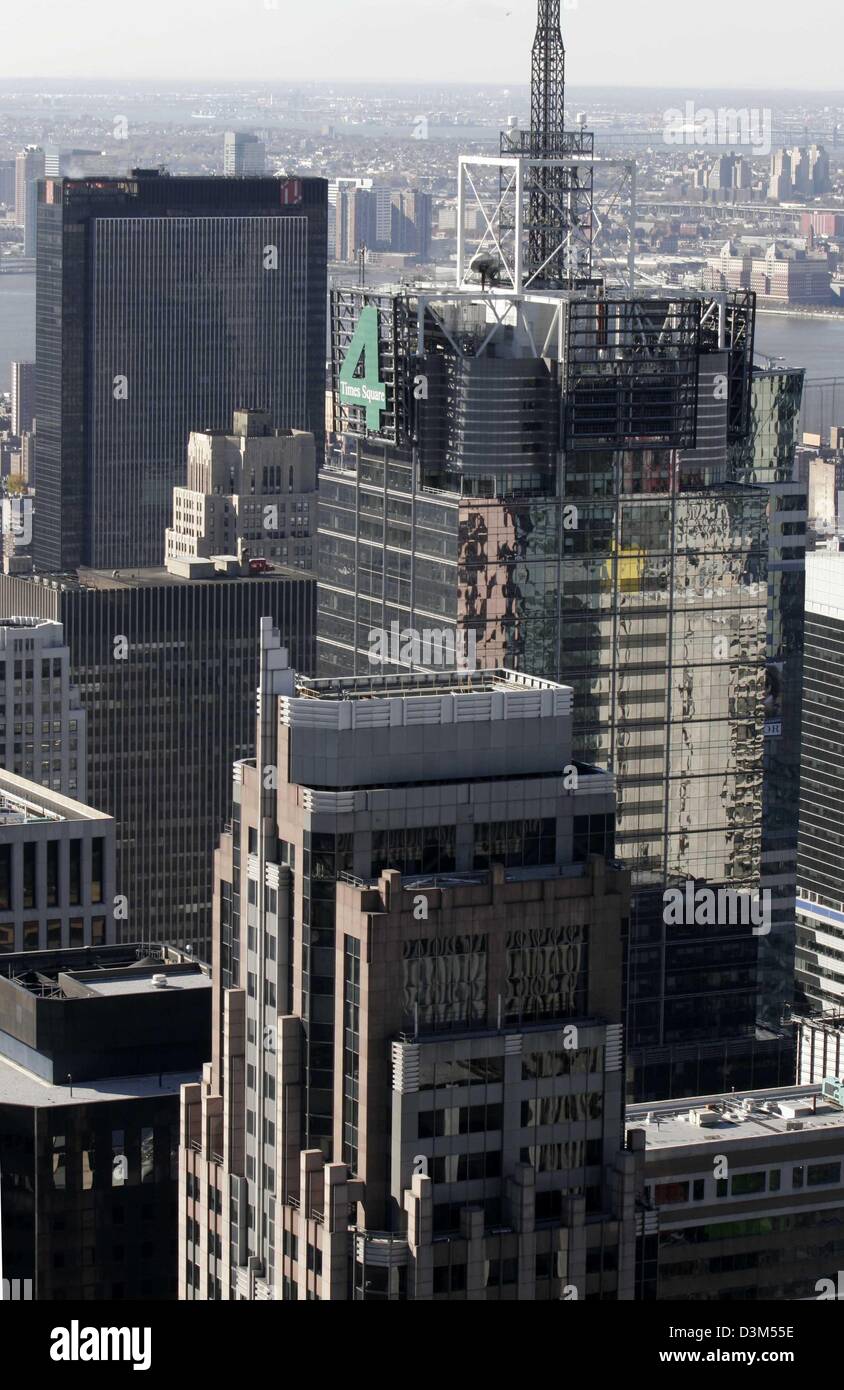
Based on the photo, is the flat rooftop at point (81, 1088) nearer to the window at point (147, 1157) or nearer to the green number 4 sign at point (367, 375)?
the window at point (147, 1157)

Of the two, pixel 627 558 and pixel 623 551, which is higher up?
pixel 623 551

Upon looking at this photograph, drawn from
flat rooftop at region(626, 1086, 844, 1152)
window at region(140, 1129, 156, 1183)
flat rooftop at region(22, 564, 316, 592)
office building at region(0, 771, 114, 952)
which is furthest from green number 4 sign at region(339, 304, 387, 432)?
flat rooftop at region(22, 564, 316, 592)

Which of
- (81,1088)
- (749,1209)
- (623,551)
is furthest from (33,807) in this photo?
(749,1209)

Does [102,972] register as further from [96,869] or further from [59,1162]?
[96,869]

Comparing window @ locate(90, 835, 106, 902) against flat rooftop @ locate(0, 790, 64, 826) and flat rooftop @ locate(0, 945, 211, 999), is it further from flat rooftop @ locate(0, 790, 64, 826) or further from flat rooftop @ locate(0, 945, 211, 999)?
flat rooftop @ locate(0, 945, 211, 999)

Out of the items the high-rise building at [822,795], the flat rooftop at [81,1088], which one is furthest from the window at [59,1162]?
the high-rise building at [822,795]

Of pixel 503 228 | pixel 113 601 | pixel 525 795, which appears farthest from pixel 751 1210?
pixel 113 601
